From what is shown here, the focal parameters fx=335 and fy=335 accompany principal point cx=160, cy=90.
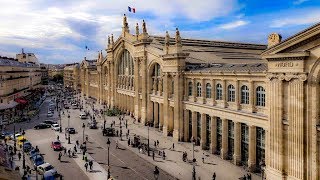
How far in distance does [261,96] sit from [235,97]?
→ 4.75m

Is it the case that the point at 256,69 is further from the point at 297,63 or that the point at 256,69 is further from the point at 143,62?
the point at 143,62

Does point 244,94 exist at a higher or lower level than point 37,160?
higher

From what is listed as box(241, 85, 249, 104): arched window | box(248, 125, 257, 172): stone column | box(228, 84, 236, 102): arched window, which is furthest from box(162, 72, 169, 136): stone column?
box(248, 125, 257, 172): stone column

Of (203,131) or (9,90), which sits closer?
(203,131)

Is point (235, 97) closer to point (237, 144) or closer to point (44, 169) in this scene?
point (237, 144)

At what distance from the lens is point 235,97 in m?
44.5

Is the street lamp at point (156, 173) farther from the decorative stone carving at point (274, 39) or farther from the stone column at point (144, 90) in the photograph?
the stone column at point (144, 90)

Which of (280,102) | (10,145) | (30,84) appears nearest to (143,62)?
(10,145)

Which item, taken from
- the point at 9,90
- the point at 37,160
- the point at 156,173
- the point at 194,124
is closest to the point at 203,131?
the point at 194,124

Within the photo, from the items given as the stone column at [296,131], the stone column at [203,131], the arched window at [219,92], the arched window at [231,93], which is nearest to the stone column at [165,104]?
the stone column at [203,131]

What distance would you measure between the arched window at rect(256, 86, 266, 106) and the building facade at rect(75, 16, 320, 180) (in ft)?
0.39

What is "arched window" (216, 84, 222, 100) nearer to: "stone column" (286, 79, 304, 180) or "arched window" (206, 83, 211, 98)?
"arched window" (206, 83, 211, 98)

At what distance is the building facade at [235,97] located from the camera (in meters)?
30.8

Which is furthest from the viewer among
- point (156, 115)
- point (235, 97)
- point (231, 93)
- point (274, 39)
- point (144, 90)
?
point (144, 90)
